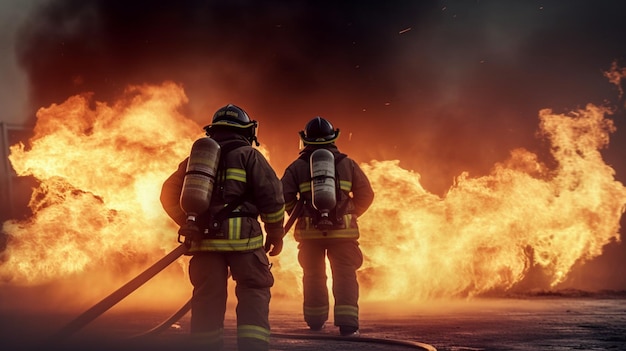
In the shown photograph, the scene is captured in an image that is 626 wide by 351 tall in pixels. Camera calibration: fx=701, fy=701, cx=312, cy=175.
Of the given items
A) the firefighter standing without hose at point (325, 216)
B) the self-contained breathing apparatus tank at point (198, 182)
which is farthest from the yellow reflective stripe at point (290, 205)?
the self-contained breathing apparatus tank at point (198, 182)

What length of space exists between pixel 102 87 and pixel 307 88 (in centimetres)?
424

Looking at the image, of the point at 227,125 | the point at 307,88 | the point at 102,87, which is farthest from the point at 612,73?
the point at 227,125

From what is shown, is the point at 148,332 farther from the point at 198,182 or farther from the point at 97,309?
the point at 198,182

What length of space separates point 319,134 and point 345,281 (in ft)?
5.63

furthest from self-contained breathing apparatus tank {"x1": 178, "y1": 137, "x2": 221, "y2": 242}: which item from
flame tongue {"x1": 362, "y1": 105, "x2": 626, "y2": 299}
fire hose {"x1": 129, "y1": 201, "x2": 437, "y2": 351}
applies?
flame tongue {"x1": 362, "y1": 105, "x2": 626, "y2": 299}

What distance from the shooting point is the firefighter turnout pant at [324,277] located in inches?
303

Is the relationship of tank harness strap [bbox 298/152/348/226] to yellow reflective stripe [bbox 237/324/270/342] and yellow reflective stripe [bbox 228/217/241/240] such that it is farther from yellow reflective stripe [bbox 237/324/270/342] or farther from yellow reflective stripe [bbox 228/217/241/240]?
yellow reflective stripe [bbox 237/324/270/342]

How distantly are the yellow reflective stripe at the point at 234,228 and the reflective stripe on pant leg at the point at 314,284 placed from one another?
244 cm

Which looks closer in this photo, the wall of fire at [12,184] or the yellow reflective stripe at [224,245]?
the yellow reflective stripe at [224,245]

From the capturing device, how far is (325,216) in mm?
7621

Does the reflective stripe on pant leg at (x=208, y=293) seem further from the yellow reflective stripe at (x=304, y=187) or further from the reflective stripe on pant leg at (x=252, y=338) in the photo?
the yellow reflective stripe at (x=304, y=187)

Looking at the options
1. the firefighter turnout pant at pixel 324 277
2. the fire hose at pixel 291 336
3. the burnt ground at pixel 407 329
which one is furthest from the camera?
the firefighter turnout pant at pixel 324 277

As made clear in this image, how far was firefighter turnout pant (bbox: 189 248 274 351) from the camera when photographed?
5453 millimetres

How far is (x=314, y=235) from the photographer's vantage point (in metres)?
7.90
